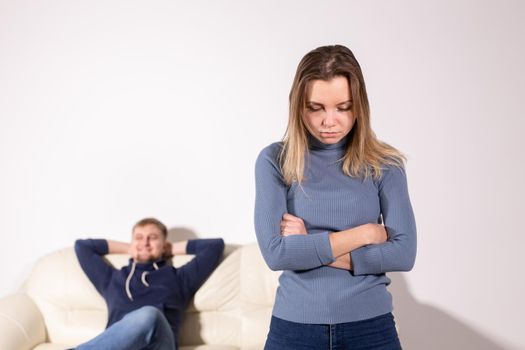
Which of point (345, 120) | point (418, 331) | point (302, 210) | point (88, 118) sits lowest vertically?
point (418, 331)

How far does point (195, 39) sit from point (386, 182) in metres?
1.95

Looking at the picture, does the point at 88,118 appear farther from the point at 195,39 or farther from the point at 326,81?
the point at 326,81

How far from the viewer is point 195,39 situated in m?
3.14

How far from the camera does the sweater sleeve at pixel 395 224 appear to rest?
1431 millimetres

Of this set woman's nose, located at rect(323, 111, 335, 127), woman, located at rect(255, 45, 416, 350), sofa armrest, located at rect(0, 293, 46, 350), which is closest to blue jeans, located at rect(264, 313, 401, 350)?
woman, located at rect(255, 45, 416, 350)

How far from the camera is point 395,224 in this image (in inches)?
57.9

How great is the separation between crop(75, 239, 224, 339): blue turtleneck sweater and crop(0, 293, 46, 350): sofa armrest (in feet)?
1.07

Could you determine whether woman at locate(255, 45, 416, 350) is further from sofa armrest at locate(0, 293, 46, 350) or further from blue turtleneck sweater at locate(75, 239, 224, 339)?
sofa armrest at locate(0, 293, 46, 350)

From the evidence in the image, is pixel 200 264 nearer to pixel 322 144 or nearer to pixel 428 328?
pixel 428 328

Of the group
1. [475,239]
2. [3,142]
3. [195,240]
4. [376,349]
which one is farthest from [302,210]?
[3,142]

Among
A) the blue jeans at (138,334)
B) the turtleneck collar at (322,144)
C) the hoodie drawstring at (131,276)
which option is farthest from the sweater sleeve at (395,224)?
the hoodie drawstring at (131,276)

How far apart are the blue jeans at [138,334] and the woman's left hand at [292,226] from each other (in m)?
1.26

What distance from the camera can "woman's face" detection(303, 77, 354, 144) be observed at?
1.36m

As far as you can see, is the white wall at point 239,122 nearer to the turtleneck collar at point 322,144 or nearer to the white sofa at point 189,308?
the white sofa at point 189,308
